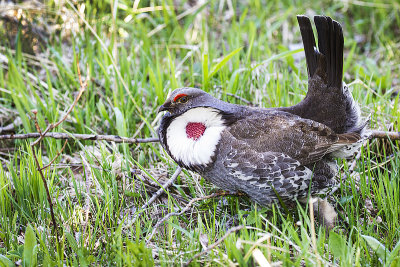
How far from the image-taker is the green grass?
9.70ft

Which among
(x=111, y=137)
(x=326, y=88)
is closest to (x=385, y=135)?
(x=326, y=88)

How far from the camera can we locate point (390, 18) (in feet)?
22.1

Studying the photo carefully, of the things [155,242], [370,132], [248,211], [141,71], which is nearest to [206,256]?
[155,242]

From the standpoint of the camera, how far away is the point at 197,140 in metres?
3.40

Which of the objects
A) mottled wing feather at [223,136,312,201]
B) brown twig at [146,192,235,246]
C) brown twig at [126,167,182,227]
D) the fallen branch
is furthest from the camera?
the fallen branch

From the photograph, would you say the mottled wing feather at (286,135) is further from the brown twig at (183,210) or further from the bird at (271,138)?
the brown twig at (183,210)

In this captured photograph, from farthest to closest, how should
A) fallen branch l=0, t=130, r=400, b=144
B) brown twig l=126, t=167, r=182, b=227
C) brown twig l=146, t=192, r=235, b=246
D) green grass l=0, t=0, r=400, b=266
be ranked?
fallen branch l=0, t=130, r=400, b=144 → brown twig l=126, t=167, r=182, b=227 → brown twig l=146, t=192, r=235, b=246 → green grass l=0, t=0, r=400, b=266

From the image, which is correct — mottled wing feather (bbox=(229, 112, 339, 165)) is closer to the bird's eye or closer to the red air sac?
the red air sac

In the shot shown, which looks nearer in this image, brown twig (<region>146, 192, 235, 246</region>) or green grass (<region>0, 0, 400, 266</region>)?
green grass (<region>0, 0, 400, 266</region>)

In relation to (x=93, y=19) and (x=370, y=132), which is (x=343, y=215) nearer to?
(x=370, y=132)

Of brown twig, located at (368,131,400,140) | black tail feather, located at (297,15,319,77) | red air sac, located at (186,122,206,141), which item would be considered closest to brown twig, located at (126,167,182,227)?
red air sac, located at (186,122,206,141)

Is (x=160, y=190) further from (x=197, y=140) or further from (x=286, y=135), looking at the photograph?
(x=286, y=135)

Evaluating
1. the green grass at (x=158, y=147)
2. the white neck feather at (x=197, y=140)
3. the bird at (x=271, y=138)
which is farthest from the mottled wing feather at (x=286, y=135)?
the green grass at (x=158, y=147)

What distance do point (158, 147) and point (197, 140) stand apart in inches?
38.7
